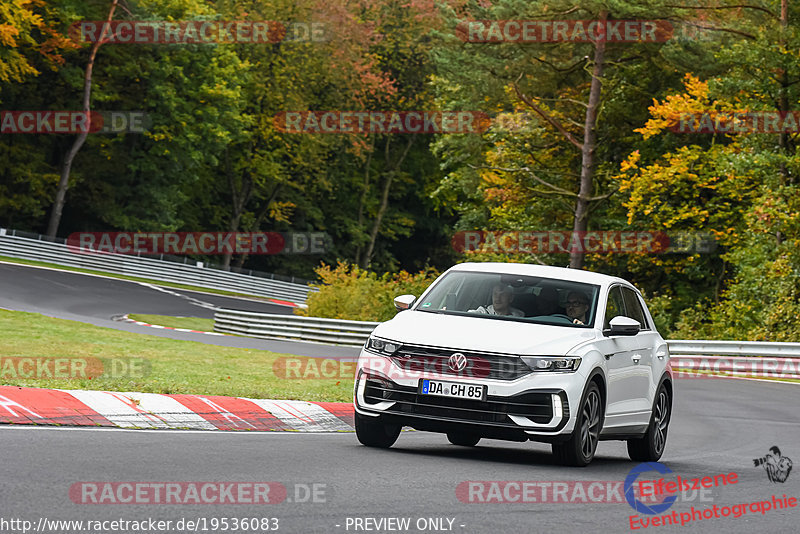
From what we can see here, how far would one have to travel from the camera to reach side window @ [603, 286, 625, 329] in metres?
11.6

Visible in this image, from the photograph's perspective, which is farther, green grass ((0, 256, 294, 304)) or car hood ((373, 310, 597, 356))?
green grass ((0, 256, 294, 304))

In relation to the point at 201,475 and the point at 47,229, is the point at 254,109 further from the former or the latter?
the point at 201,475

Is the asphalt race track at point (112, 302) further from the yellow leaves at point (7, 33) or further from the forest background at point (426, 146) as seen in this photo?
the yellow leaves at point (7, 33)

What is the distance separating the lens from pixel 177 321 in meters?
38.1

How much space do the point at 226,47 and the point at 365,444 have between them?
2252 inches

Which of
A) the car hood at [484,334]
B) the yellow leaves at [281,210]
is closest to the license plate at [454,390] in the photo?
the car hood at [484,334]

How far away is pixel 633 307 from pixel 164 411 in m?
4.86

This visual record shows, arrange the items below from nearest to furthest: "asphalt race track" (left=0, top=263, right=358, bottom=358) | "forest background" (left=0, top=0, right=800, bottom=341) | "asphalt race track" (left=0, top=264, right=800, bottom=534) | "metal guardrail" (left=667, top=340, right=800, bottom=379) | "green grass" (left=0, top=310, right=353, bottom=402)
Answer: "asphalt race track" (left=0, top=264, right=800, bottom=534) → "green grass" (left=0, top=310, right=353, bottom=402) → "metal guardrail" (left=667, top=340, right=800, bottom=379) → "asphalt race track" (left=0, top=263, right=358, bottom=358) → "forest background" (left=0, top=0, right=800, bottom=341)

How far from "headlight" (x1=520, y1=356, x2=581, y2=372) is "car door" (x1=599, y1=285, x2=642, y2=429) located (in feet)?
2.35

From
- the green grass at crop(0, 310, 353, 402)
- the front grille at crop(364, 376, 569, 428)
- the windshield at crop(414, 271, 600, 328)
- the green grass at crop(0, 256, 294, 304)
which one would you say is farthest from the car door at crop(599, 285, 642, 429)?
the green grass at crop(0, 256, 294, 304)

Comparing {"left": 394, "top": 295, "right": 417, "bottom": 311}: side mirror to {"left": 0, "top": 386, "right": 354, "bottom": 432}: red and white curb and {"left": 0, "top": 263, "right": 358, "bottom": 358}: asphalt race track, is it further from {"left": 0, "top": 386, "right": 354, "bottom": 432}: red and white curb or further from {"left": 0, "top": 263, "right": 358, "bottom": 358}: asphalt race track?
{"left": 0, "top": 263, "right": 358, "bottom": 358}: asphalt race track

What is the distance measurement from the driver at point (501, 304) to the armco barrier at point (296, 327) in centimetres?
1864

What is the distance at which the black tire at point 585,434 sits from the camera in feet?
33.9

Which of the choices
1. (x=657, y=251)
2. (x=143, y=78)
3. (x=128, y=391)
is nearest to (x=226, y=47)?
(x=143, y=78)
